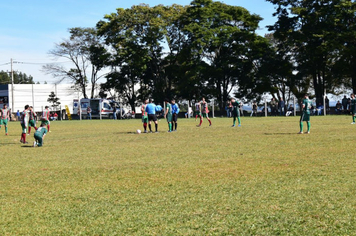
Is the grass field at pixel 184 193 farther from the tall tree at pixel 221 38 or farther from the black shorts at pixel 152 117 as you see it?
the tall tree at pixel 221 38

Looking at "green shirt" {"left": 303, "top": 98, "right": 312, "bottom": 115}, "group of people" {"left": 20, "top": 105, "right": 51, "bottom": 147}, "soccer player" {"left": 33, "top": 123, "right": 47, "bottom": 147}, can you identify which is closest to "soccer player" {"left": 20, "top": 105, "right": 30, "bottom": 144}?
"group of people" {"left": 20, "top": 105, "right": 51, "bottom": 147}

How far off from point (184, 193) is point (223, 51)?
51.7 m

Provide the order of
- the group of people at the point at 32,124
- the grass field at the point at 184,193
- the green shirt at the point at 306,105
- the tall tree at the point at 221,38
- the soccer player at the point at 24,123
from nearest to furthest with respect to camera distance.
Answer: the grass field at the point at 184,193 → the group of people at the point at 32,124 → the green shirt at the point at 306,105 → the soccer player at the point at 24,123 → the tall tree at the point at 221,38

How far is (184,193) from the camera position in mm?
8164

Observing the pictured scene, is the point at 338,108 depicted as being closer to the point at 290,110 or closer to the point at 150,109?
the point at 290,110

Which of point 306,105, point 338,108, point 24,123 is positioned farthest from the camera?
point 338,108

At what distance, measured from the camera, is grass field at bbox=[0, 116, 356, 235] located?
6090 millimetres

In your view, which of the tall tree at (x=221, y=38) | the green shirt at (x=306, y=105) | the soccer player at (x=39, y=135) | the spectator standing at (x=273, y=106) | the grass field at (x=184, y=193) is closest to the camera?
the grass field at (x=184, y=193)

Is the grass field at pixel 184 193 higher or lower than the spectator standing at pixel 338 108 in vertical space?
lower

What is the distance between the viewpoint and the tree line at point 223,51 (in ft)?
161

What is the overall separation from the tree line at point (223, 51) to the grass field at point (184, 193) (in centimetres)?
3721

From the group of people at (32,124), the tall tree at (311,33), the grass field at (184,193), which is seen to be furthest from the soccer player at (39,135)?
the tall tree at (311,33)

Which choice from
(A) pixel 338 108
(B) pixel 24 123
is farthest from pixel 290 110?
(B) pixel 24 123

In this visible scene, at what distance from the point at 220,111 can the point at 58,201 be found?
50.0 meters
